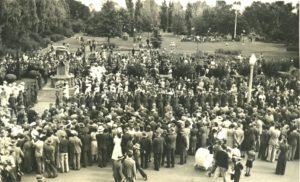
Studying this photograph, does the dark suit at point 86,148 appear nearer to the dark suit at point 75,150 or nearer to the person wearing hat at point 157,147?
the dark suit at point 75,150

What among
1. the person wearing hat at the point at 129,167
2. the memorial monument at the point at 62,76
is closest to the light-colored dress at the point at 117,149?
the person wearing hat at the point at 129,167

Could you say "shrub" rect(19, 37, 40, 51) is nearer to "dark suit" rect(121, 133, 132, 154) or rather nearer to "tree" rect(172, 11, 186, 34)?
"dark suit" rect(121, 133, 132, 154)

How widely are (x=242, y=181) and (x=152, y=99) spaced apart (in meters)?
7.32

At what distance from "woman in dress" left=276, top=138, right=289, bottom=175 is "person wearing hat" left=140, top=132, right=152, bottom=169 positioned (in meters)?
3.96

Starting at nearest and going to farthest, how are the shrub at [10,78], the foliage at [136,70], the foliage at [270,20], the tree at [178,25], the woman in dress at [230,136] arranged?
1. the woman in dress at [230,136]
2. the shrub at [10,78]
3. the foliage at [136,70]
4. the foliage at [270,20]
5. the tree at [178,25]

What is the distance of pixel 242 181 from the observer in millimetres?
13977

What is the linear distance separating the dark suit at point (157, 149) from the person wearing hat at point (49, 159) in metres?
3.02

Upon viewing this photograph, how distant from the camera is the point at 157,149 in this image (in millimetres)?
14594

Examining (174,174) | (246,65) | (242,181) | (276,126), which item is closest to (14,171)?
(174,174)

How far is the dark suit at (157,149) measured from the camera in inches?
573

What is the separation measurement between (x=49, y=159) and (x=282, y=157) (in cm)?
696

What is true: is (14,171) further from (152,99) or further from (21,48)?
(21,48)

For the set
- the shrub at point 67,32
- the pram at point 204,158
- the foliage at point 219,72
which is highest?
the shrub at point 67,32

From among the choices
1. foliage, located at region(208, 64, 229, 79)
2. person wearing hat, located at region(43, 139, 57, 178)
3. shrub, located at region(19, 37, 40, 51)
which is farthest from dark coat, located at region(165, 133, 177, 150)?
→ shrub, located at region(19, 37, 40, 51)
